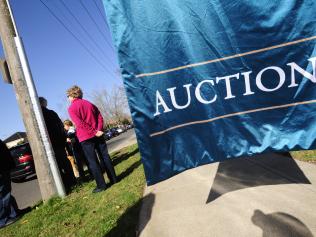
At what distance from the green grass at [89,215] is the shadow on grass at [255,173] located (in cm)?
109

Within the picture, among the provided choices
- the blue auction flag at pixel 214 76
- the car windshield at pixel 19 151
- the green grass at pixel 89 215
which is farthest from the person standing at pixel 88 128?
the car windshield at pixel 19 151

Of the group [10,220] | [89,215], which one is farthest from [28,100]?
[89,215]

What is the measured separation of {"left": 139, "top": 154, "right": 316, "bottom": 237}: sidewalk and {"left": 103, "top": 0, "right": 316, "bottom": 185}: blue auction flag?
28.1 inches

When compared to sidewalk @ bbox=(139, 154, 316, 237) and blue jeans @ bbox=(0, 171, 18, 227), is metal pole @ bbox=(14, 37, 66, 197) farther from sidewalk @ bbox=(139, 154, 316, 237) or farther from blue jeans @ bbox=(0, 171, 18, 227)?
sidewalk @ bbox=(139, 154, 316, 237)

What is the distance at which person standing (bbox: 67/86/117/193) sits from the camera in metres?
4.46

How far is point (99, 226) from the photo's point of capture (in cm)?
325

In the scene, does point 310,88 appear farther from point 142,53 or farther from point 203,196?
point 203,196

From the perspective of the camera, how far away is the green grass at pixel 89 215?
3.20 meters

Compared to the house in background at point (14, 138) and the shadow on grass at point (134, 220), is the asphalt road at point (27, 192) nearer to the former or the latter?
the shadow on grass at point (134, 220)

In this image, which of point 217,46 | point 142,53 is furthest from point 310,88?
point 142,53

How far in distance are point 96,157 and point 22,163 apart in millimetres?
8130

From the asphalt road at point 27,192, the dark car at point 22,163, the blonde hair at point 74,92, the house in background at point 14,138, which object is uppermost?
the blonde hair at point 74,92

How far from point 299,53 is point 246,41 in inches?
16.3

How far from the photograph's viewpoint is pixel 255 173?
376cm
